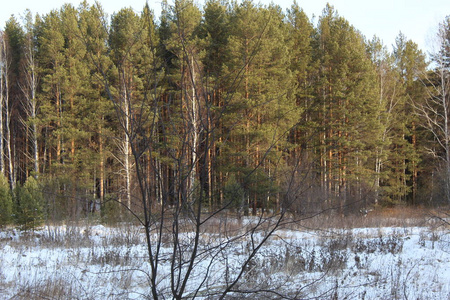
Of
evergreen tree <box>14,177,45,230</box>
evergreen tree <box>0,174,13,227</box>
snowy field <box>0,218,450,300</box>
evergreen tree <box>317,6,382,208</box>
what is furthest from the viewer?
evergreen tree <box>317,6,382,208</box>

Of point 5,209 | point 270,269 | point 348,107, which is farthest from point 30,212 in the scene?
point 348,107

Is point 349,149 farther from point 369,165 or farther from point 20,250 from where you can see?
point 20,250

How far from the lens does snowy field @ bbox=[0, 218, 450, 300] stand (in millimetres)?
4750

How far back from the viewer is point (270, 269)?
6051 millimetres

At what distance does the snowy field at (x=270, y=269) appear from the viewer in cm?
475

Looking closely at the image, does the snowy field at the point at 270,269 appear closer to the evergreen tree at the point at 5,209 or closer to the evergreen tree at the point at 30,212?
the evergreen tree at the point at 30,212

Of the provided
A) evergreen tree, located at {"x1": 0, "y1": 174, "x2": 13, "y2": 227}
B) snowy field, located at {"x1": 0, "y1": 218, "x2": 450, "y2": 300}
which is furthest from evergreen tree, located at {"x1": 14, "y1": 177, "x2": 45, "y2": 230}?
snowy field, located at {"x1": 0, "y1": 218, "x2": 450, "y2": 300}

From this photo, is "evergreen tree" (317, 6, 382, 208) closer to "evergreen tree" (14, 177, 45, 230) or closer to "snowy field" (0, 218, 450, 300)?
"snowy field" (0, 218, 450, 300)

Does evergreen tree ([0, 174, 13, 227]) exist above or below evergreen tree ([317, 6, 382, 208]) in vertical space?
below

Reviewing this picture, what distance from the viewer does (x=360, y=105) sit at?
22.8 m

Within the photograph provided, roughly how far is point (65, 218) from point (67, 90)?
1501 cm

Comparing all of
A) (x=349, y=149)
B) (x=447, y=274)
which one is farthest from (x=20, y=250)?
(x=349, y=149)

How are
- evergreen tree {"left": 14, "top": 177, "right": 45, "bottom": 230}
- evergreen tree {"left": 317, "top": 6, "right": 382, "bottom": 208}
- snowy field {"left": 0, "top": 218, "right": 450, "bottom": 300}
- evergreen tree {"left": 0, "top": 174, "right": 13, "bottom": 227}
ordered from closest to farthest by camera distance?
1. snowy field {"left": 0, "top": 218, "right": 450, "bottom": 300}
2. evergreen tree {"left": 14, "top": 177, "right": 45, "bottom": 230}
3. evergreen tree {"left": 0, "top": 174, "right": 13, "bottom": 227}
4. evergreen tree {"left": 317, "top": 6, "right": 382, "bottom": 208}

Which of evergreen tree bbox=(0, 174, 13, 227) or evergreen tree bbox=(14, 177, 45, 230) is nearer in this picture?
evergreen tree bbox=(14, 177, 45, 230)
